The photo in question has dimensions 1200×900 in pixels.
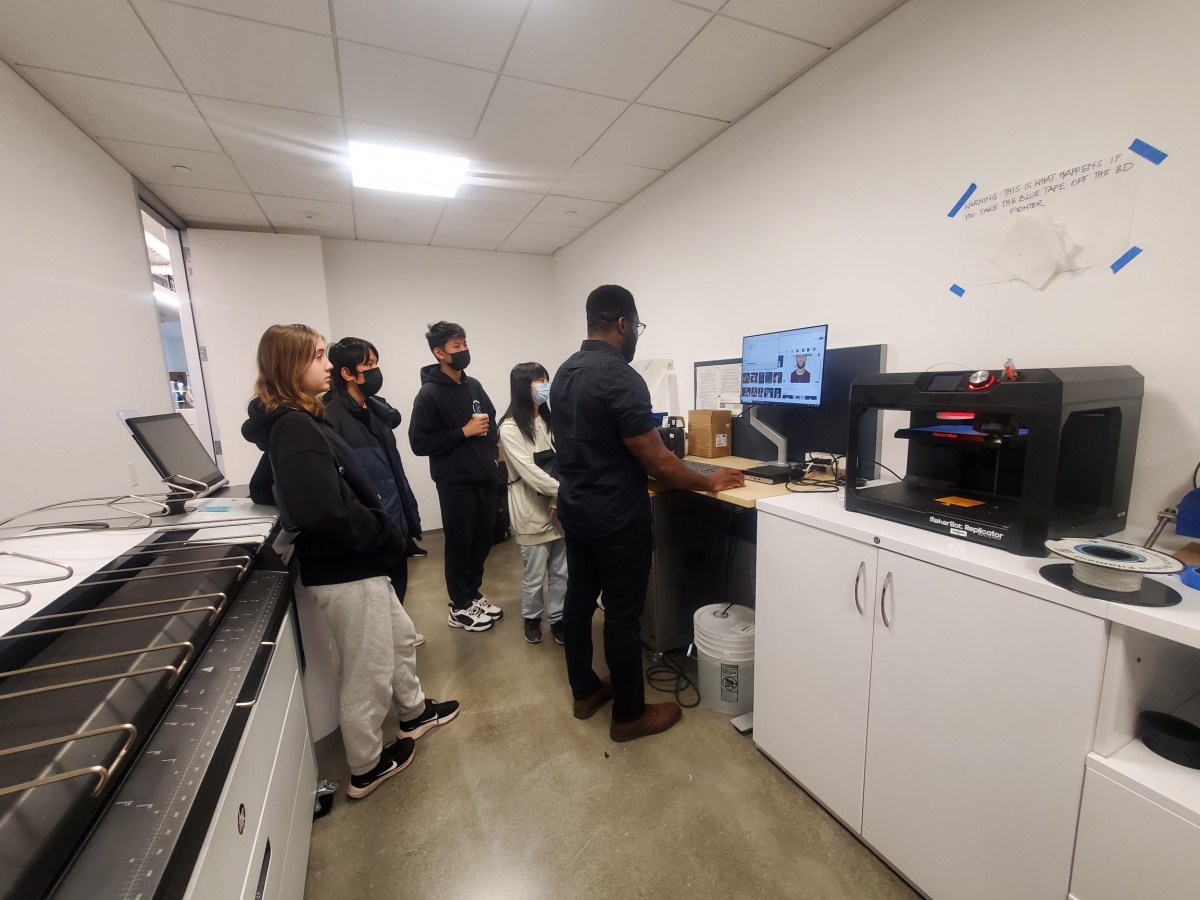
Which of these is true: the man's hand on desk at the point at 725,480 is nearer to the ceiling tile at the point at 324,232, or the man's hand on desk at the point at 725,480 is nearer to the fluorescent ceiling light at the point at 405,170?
the fluorescent ceiling light at the point at 405,170

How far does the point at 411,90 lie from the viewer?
203 centimetres

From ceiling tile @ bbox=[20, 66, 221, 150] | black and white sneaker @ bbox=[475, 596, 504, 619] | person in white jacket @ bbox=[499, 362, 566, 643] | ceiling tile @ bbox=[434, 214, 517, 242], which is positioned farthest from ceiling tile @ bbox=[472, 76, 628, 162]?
black and white sneaker @ bbox=[475, 596, 504, 619]

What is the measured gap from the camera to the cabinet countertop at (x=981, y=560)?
32.4 inches

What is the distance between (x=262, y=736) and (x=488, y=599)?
2117 millimetres

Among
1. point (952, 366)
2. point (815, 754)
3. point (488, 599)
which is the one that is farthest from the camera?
point (488, 599)

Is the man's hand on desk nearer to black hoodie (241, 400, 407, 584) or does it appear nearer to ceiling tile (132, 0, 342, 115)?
black hoodie (241, 400, 407, 584)

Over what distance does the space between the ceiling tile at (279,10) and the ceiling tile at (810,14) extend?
4.38ft

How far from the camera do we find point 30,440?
174 cm

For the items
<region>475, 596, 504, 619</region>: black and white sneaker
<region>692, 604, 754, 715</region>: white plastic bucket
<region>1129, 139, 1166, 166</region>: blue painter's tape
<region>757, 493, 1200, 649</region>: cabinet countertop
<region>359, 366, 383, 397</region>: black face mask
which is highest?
<region>1129, 139, 1166, 166</region>: blue painter's tape

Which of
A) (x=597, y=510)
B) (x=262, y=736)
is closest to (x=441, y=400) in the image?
(x=597, y=510)

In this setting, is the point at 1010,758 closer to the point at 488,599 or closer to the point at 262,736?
the point at 262,736

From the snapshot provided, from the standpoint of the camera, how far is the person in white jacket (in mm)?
2436

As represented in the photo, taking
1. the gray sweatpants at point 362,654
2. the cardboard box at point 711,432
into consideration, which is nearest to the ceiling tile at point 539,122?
the cardboard box at point 711,432

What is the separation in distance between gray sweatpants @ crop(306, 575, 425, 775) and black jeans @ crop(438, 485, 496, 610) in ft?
3.19
